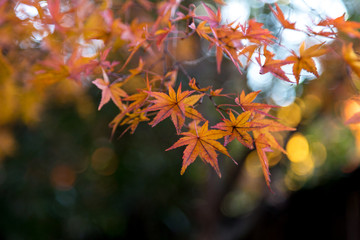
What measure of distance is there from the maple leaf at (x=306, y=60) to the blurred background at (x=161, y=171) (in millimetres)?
1214

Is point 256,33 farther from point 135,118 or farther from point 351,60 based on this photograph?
point 135,118

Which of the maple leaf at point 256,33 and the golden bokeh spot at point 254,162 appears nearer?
the maple leaf at point 256,33

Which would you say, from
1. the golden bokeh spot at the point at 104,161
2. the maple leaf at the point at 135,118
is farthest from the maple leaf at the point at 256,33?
the golden bokeh spot at the point at 104,161

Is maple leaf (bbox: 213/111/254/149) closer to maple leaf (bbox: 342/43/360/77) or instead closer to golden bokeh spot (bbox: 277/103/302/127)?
maple leaf (bbox: 342/43/360/77)

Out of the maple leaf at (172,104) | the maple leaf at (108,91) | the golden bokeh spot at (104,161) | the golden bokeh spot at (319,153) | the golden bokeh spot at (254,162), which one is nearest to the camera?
the maple leaf at (172,104)

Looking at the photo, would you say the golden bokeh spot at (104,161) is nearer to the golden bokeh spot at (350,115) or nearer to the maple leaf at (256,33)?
the golden bokeh spot at (350,115)

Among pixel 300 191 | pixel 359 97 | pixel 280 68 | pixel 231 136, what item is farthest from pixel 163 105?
pixel 300 191

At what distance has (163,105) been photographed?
0.51m

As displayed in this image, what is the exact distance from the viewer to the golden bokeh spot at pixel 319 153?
2852 mm

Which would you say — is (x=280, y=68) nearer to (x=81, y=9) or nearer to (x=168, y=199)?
(x=81, y=9)

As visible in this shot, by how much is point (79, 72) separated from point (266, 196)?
1999 mm

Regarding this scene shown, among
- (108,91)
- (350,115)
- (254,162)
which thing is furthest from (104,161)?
(108,91)

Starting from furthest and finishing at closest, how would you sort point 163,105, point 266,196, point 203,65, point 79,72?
point 266,196
point 203,65
point 79,72
point 163,105

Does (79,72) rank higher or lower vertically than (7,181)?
higher
